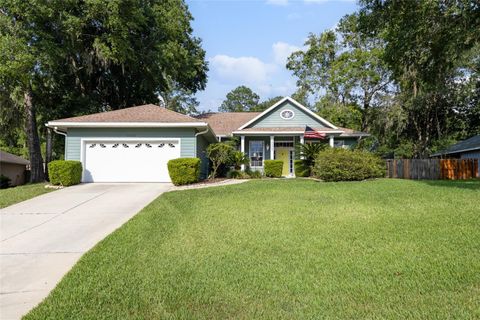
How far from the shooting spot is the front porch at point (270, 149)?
22219mm

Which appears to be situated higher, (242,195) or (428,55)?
(428,55)

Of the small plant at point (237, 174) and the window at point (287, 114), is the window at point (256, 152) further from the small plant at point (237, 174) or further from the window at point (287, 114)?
the small plant at point (237, 174)

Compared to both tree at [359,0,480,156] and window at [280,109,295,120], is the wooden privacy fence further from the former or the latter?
window at [280,109,295,120]

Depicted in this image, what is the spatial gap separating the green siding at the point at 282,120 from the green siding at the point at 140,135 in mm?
7168

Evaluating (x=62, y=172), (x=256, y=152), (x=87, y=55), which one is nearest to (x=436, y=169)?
(x=256, y=152)

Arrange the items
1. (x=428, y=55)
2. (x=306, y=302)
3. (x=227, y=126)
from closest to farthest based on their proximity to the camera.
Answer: (x=306, y=302) → (x=428, y=55) → (x=227, y=126)

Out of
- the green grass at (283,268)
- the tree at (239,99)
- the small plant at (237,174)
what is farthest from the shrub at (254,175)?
the tree at (239,99)

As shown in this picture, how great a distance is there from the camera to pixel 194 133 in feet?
52.6

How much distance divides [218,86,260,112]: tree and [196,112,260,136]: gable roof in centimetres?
3550

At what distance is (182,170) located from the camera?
46.7 ft

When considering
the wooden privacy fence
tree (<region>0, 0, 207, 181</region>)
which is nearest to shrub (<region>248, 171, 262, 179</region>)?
the wooden privacy fence

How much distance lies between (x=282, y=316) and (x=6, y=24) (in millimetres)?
18904

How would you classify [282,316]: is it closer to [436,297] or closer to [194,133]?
[436,297]

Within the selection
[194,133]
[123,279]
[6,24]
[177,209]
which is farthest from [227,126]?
[123,279]
